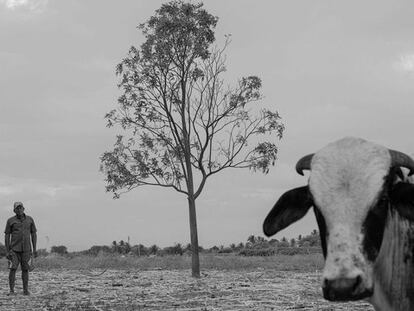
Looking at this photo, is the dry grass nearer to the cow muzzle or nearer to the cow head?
the cow head

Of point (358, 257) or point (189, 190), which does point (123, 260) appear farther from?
point (358, 257)

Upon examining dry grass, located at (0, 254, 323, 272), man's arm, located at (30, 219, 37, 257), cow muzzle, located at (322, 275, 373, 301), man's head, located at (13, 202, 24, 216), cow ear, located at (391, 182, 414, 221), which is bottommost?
cow muzzle, located at (322, 275, 373, 301)

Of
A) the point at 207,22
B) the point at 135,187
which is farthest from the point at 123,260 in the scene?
the point at 207,22

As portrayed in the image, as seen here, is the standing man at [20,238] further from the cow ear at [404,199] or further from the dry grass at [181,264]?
the cow ear at [404,199]

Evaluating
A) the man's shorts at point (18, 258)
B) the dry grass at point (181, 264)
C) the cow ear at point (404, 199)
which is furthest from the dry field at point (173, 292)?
the cow ear at point (404, 199)

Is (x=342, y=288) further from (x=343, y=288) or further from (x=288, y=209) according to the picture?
→ (x=288, y=209)

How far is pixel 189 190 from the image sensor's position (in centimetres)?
2402

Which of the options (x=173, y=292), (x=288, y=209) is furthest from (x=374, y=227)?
(x=173, y=292)

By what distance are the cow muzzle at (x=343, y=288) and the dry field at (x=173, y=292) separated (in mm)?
9154

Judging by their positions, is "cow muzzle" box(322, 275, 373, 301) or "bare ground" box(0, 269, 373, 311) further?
"bare ground" box(0, 269, 373, 311)

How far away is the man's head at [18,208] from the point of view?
56.4ft

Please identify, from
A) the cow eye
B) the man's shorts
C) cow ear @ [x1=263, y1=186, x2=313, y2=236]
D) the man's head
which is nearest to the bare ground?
the man's shorts

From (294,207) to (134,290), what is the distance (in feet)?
42.8

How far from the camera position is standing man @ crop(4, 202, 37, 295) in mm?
17266
